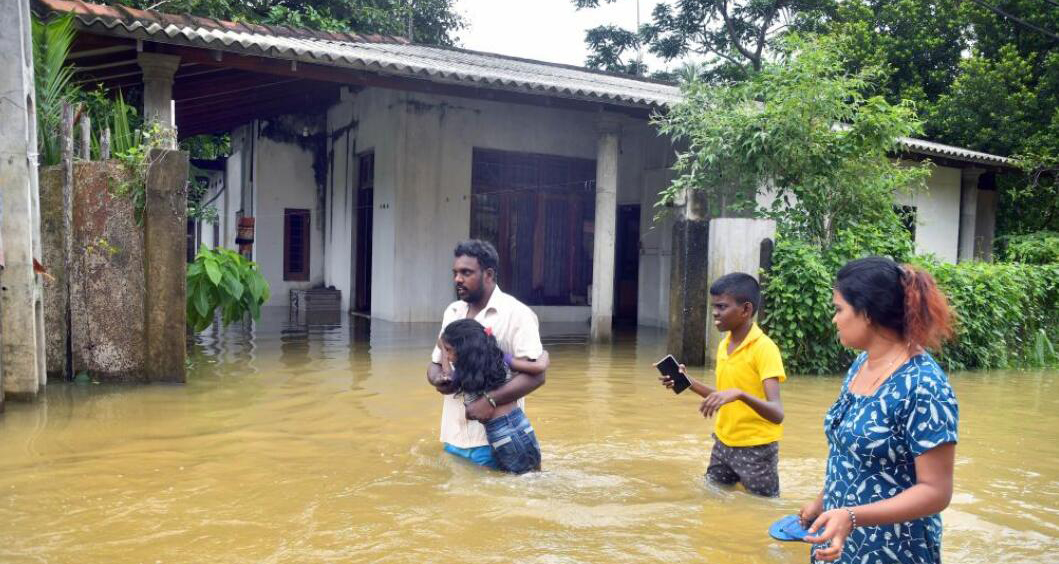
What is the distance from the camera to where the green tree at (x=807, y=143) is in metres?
9.93

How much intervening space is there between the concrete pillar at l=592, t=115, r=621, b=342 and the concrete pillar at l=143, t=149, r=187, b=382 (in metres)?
6.16

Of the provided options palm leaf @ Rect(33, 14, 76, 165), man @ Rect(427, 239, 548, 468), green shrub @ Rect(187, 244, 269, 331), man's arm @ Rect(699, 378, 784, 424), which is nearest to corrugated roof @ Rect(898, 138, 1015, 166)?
green shrub @ Rect(187, 244, 269, 331)

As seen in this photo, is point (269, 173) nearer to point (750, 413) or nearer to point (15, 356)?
point (15, 356)

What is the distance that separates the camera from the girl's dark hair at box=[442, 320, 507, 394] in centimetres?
439

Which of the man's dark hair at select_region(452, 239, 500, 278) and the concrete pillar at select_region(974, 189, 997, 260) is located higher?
the concrete pillar at select_region(974, 189, 997, 260)

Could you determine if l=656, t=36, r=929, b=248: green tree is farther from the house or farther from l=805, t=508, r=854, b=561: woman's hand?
l=805, t=508, r=854, b=561: woman's hand

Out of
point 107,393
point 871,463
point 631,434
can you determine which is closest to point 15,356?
point 107,393

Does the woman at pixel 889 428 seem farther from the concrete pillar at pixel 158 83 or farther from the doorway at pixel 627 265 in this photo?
the doorway at pixel 627 265

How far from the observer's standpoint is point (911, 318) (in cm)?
238

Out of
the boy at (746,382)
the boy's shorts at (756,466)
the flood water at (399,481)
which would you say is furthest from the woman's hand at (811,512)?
the boy's shorts at (756,466)

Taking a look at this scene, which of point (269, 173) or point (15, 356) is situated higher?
point (269, 173)

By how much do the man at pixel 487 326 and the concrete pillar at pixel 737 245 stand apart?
512 centimetres

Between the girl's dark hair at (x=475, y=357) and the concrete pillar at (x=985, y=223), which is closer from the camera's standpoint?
the girl's dark hair at (x=475, y=357)

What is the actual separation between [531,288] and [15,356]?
9.19 meters
